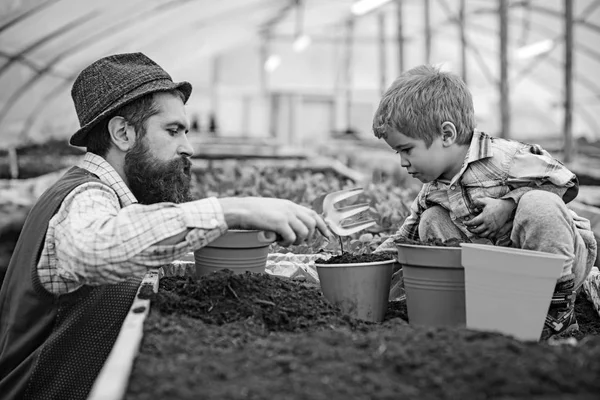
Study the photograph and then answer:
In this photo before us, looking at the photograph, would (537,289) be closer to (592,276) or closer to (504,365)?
(504,365)

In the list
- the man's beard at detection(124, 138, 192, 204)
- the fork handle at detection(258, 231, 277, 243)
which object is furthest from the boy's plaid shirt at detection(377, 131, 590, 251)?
the man's beard at detection(124, 138, 192, 204)

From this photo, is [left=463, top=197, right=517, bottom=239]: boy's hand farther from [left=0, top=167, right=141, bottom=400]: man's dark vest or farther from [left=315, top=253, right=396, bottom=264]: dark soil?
[left=0, top=167, right=141, bottom=400]: man's dark vest

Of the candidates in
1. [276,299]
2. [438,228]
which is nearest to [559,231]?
[438,228]

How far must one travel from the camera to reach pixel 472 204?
7.32ft

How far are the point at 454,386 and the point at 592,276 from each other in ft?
4.96

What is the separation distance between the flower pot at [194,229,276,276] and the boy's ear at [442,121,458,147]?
25.1 inches

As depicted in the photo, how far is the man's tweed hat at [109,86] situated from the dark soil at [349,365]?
32.1 inches

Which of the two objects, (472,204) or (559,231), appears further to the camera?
(472,204)

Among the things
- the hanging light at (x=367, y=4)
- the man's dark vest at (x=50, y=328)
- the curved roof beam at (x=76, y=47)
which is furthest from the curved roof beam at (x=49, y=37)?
the man's dark vest at (x=50, y=328)

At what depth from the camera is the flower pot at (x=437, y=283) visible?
1793 mm

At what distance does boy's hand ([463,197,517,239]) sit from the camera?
2.08 meters

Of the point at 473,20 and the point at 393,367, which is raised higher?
the point at 473,20

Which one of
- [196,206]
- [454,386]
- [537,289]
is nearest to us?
[454,386]

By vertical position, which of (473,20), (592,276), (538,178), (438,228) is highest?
(473,20)
